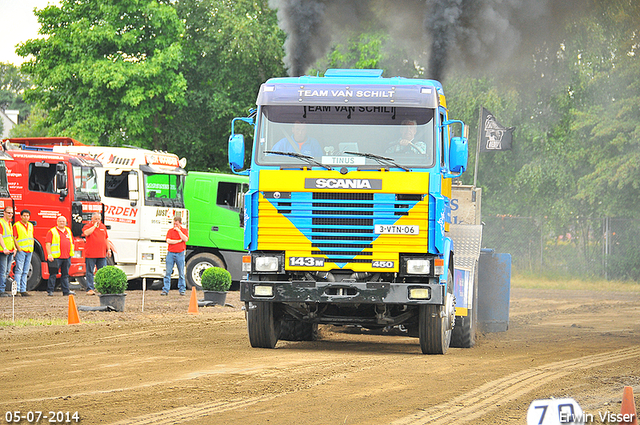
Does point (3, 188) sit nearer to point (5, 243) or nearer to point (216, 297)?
point (5, 243)

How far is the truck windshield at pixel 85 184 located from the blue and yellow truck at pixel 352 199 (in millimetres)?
12638

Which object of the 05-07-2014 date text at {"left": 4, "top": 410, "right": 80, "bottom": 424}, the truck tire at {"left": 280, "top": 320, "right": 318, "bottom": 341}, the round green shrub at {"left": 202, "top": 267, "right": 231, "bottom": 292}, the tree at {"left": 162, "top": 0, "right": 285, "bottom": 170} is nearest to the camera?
the 05-07-2014 date text at {"left": 4, "top": 410, "right": 80, "bottom": 424}

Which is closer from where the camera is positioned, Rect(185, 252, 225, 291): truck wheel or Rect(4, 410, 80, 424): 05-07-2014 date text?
Rect(4, 410, 80, 424): 05-07-2014 date text

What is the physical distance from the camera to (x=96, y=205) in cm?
2373

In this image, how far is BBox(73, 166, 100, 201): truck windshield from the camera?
23.5m

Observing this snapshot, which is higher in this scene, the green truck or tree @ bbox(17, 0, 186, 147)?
tree @ bbox(17, 0, 186, 147)

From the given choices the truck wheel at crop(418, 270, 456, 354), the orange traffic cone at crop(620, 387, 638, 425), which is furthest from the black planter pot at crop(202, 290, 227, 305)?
the orange traffic cone at crop(620, 387, 638, 425)

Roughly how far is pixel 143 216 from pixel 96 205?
1.45 meters

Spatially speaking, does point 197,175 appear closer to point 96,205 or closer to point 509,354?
point 96,205

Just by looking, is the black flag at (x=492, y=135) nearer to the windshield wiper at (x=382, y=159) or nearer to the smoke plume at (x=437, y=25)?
the smoke plume at (x=437, y=25)

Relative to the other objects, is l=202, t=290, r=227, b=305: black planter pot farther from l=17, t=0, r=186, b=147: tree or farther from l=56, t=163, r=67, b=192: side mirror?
l=17, t=0, r=186, b=147: tree

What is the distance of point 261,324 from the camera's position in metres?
12.2

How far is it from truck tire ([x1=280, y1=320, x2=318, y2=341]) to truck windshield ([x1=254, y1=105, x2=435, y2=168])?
326 centimetres

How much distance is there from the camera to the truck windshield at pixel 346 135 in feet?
37.4
